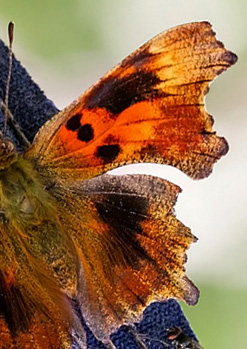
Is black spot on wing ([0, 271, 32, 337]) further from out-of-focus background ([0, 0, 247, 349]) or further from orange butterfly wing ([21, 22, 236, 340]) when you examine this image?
out-of-focus background ([0, 0, 247, 349])

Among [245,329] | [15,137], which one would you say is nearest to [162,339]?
[15,137]

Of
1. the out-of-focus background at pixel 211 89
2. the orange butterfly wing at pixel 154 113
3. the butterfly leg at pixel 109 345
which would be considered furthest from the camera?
the out-of-focus background at pixel 211 89

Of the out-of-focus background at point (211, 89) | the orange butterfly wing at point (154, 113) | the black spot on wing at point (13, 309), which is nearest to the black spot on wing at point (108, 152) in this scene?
the orange butterfly wing at point (154, 113)


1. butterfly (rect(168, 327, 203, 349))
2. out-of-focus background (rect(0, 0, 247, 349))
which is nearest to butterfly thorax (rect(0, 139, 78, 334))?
butterfly (rect(168, 327, 203, 349))

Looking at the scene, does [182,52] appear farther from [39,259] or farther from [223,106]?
[223,106]

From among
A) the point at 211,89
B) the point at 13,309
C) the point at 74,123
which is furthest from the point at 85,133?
the point at 211,89

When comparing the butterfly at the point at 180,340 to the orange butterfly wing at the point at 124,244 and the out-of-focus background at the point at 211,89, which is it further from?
the out-of-focus background at the point at 211,89

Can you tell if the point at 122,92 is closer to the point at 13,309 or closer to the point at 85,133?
the point at 85,133
